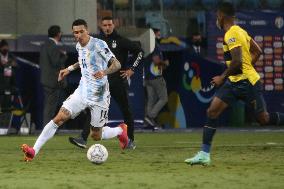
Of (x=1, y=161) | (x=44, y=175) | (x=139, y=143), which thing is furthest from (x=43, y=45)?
(x=44, y=175)

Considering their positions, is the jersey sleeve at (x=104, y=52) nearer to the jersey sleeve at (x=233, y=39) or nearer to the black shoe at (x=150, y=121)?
the jersey sleeve at (x=233, y=39)

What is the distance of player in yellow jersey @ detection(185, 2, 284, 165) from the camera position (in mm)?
11969

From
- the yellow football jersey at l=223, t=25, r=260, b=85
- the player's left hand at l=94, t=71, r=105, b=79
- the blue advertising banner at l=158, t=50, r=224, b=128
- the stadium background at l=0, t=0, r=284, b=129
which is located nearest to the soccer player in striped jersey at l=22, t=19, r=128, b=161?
the player's left hand at l=94, t=71, r=105, b=79

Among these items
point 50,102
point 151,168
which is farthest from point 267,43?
point 151,168

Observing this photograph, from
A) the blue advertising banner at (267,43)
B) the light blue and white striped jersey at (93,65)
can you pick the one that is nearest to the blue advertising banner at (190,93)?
the blue advertising banner at (267,43)

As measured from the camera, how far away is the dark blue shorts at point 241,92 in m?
12.3

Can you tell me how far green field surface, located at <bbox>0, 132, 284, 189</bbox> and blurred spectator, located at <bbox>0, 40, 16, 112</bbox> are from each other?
424cm

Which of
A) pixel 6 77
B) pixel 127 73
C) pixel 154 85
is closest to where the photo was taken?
pixel 127 73

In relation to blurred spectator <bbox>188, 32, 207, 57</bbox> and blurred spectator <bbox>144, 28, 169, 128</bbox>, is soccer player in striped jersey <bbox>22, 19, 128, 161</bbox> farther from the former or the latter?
blurred spectator <bbox>188, 32, 207, 57</bbox>

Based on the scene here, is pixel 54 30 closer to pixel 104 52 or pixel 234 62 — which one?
pixel 104 52

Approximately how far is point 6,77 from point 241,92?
34.6 feet

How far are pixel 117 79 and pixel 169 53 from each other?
9.53 metres

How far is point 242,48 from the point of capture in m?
12.4

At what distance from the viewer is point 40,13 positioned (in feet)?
76.9
